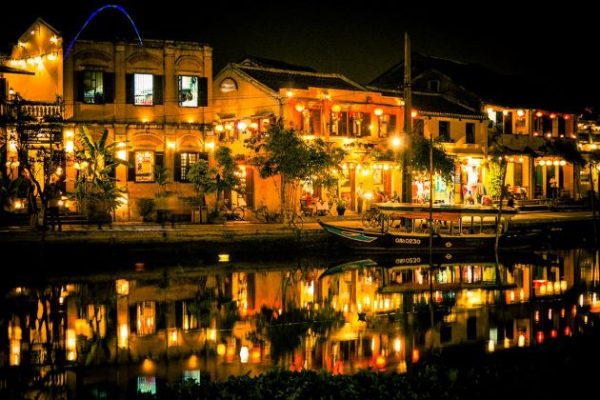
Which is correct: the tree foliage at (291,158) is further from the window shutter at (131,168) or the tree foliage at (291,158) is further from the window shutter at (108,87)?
the window shutter at (108,87)

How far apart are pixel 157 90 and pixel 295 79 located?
8.16 meters

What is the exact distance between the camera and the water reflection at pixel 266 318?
48.4ft

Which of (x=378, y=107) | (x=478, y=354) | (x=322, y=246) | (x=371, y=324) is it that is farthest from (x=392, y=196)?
(x=478, y=354)

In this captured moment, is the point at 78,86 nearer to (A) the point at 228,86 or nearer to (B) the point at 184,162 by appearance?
(B) the point at 184,162

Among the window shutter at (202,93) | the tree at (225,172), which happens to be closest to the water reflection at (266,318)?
the tree at (225,172)

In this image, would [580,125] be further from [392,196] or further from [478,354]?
[478,354]

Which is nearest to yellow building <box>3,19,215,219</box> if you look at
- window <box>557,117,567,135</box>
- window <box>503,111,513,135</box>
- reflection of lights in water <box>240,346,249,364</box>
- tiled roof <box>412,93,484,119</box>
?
tiled roof <box>412,93,484,119</box>

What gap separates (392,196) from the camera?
40875 mm

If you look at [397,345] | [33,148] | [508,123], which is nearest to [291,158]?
[33,148]

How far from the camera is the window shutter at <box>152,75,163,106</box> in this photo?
1369 inches

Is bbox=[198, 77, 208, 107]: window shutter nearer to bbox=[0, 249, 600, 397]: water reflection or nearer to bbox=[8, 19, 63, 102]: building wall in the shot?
bbox=[8, 19, 63, 102]: building wall

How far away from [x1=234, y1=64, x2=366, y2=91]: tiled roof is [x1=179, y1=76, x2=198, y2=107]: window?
3548mm

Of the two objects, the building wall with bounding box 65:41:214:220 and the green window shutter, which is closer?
the green window shutter

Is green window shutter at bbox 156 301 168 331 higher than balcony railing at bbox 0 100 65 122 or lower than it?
lower
